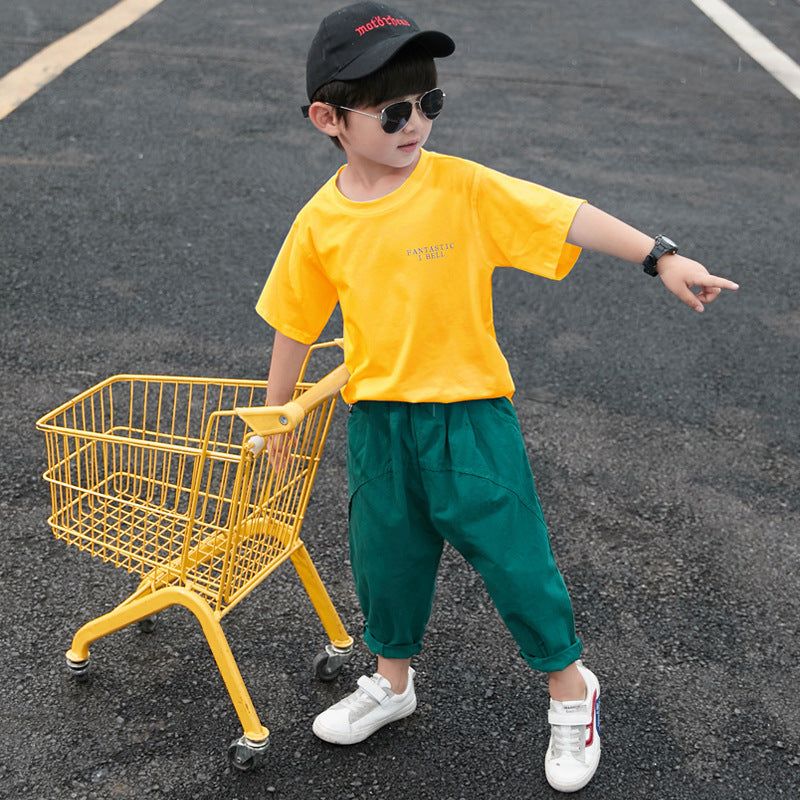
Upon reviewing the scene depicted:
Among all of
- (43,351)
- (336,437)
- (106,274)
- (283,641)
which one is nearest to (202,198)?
(106,274)

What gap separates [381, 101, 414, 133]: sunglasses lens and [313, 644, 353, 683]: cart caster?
5.51 ft

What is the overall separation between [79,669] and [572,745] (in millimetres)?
1536

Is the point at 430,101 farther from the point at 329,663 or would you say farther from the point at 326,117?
the point at 329,663

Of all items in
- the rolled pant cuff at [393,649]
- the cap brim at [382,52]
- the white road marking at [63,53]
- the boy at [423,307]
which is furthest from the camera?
the white road marking at [63,53]

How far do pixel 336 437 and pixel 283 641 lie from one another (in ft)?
4.41

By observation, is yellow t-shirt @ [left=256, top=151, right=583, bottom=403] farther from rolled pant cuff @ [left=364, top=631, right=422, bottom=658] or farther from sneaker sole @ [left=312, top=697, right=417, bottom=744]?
sneaker sole @ [left=312, top=697, right=417, bottom=744]

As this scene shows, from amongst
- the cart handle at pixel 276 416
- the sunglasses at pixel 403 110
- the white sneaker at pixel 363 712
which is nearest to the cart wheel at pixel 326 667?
the white sneaker at pixel 363 712

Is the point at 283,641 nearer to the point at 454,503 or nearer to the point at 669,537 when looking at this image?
the point at 454,503

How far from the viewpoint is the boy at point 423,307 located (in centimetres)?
263

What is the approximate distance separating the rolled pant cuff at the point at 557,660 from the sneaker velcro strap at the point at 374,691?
0.51m

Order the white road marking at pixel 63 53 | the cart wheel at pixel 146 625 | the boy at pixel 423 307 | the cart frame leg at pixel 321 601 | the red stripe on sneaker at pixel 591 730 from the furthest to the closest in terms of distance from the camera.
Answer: the white road marking at pixel 63 53 → the cart wheel at pixel 146 625 → the cart frame leg at pixel 321 601 → the red stripe on sneaker at pixel 591 730 → the boy at pixel 423 307

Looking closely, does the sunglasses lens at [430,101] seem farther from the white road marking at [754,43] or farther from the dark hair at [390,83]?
the white road marking at [754,43]

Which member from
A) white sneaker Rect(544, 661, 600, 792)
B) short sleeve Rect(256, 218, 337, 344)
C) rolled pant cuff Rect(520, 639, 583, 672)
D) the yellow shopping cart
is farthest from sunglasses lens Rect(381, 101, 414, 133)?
white sneaker Rect(544, 661, 600, 792)

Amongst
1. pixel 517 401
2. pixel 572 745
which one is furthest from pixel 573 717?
pixel 517 401
